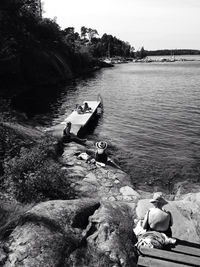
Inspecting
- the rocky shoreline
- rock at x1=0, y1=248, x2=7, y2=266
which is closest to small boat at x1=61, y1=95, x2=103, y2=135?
the rocky shoreline

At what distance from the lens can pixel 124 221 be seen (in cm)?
790

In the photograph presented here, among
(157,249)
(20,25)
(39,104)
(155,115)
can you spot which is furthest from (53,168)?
(20,25)

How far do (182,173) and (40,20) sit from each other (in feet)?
216

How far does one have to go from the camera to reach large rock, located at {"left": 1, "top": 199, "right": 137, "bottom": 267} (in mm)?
5688

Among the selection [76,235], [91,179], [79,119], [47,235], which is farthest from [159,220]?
[79,119]

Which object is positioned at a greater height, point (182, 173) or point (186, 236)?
point (186, 236)

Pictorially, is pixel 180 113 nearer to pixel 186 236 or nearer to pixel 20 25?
pixel 186 236

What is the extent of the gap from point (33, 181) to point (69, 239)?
342 centimetres

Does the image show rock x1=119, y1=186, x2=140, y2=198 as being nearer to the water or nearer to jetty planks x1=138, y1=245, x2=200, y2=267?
the water

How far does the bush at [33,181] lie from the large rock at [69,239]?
1.88 metres

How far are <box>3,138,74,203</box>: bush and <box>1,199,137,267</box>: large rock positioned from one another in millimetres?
1883

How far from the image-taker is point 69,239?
20.6 ft

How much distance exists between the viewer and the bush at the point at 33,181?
9.06 metres

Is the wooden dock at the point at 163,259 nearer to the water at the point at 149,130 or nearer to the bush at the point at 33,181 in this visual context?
the bush at the point at 33,181
